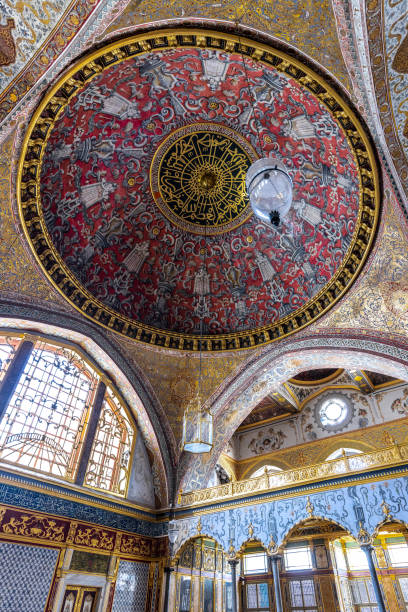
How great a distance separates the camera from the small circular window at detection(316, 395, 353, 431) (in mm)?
10292

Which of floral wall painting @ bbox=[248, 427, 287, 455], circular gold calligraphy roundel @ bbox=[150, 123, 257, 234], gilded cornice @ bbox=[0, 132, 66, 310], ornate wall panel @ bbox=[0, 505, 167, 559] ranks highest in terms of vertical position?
circular gold calligraphy roundel @ bbox=[150, 123, 257, 234]

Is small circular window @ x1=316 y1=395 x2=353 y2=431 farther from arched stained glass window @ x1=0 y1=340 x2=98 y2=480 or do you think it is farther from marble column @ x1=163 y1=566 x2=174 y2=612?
→ arched stained glass window @ x1=0 y1=340 x2=98 y2=480

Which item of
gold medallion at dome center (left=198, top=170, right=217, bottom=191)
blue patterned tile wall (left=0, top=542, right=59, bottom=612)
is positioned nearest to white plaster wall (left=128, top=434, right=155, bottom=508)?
blue patterned tile wall (left=0, top=542, right=59, bottom=612)

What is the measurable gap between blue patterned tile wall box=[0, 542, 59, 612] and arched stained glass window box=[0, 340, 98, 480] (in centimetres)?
130

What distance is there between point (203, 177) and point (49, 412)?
6388mm

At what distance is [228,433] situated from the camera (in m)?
9.32

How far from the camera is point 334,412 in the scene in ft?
34.9

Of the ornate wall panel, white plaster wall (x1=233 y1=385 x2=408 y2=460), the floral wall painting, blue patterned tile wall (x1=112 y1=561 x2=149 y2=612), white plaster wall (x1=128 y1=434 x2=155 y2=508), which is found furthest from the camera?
the floral wall painting

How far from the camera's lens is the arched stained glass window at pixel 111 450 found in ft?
26.6

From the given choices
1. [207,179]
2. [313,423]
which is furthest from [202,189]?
[313,423]

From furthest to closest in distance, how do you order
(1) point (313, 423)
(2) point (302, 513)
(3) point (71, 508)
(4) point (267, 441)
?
1. (4) point (267, 441)
2. (1) point (313, 423)
3. (3) point (71, 508)
4. (2) point (302, 513)

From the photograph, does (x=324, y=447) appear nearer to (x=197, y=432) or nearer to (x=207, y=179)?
(x=197, y=432)

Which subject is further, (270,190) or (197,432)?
(197,432)

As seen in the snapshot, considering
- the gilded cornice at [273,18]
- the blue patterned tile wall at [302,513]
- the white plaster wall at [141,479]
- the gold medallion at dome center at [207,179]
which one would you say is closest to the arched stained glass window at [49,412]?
the white plaster wall at [141,479]
